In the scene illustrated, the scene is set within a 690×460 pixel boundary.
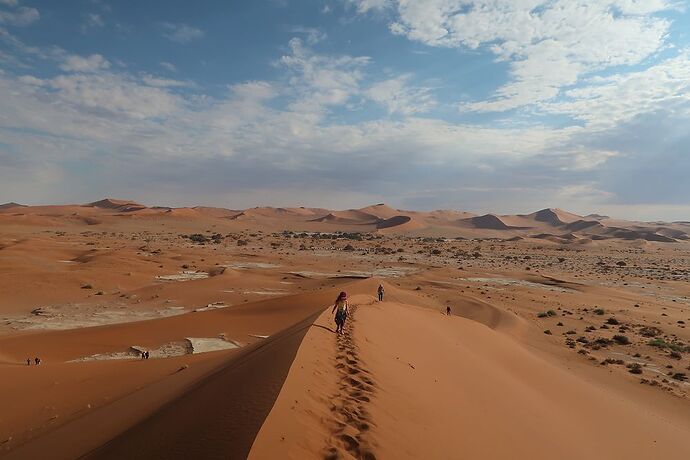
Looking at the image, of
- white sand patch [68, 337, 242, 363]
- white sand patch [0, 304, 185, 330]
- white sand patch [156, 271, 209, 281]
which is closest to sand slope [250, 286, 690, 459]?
white sand patch [68, 337, 242, 363]

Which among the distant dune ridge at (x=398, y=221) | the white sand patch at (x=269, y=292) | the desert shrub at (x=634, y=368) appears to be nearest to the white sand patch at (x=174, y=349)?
the white sand patch at (x=269, y=292)

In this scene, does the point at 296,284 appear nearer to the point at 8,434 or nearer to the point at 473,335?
the point at 473,335

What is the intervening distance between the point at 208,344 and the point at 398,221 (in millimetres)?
119142

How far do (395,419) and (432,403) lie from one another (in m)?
1.48

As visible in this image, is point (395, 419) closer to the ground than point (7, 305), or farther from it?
farther from it

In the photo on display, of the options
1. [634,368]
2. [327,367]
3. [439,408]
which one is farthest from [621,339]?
[327,367]

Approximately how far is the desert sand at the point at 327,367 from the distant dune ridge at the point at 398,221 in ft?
241

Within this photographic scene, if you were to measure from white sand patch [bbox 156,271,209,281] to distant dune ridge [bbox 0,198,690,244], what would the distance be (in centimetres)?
7360

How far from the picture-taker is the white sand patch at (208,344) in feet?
51.0

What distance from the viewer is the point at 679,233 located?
134250 mm

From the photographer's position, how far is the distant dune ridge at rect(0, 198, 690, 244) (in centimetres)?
10811

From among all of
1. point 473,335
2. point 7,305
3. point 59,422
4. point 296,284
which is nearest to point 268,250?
point 296,284

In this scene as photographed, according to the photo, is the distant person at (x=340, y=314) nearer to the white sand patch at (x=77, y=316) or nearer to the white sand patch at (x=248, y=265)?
the white sand patch at (x=77, y=316)

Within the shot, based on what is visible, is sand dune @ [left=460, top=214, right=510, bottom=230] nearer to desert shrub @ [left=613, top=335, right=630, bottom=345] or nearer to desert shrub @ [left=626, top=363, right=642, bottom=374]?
desert shrub @ [left=613, top=335, right=630, bottom=345]
